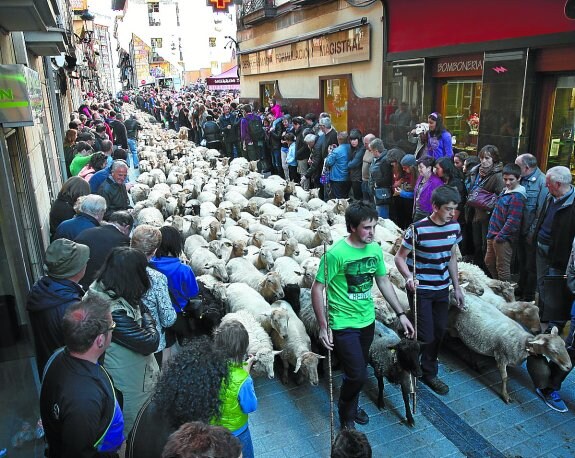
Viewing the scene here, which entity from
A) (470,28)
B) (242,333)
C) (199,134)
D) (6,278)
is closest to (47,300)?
(242,333)

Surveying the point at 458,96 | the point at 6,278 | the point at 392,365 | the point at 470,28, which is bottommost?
the point at 392,365

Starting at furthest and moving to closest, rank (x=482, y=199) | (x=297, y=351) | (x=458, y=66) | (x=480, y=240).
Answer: (x=458, y=66) < (x=480, y=240) < (x=482, y=199) < (x=297, y=351)

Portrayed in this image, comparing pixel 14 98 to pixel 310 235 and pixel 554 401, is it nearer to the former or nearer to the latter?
pixel 310 235

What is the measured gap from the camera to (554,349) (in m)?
4.08

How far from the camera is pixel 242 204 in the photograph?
32.1ft

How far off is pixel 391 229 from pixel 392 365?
12.4 ft

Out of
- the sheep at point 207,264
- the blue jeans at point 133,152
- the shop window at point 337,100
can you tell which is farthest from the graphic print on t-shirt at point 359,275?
the blue jeans at point 133,152

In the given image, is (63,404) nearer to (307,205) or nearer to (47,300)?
(47,300)

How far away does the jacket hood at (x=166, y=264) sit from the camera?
4.00 metres

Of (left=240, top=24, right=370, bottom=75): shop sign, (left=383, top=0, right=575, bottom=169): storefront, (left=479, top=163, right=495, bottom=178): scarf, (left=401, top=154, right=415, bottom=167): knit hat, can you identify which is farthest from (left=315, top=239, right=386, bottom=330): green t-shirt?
(left=240, top=24, right=370, bottom=75): shop sign

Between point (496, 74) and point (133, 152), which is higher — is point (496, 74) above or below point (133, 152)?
above

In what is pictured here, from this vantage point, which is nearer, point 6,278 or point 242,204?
point 6,278

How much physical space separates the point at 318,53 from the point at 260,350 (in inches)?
494

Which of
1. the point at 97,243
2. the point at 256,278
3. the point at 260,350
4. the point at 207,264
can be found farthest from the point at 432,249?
the point at 207,264
